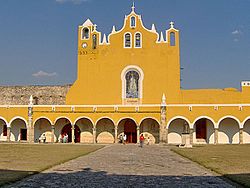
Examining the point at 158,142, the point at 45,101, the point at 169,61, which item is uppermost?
the point at 169,61

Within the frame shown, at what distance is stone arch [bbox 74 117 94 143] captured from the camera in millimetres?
36625

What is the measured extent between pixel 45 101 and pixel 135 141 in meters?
12.2

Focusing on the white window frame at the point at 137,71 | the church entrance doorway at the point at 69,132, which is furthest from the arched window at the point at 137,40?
the church entrance doorway at the point at 69,132

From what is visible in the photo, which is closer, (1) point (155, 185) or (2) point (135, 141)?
(1) point (155, 185)

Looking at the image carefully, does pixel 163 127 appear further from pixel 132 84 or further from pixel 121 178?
pixel 121 178

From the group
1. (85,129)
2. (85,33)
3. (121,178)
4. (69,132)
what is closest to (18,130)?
(69,132)

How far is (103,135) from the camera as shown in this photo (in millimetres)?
36344

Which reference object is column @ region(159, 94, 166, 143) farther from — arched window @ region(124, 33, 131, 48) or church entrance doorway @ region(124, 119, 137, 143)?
arched window @ region(124, 33, 131, 48)

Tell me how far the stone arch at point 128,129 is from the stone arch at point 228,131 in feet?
26.5

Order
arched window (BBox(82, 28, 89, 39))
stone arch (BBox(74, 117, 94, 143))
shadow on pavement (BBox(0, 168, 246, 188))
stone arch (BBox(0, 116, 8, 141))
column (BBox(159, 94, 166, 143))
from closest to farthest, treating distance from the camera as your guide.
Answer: shadow on pavement (BBox(0, 168, 246, 188)) < column (BBox(159, 94, 166, 143)) < stone arch (BBox(74, 117, 94, 143)) < stone arch (BBox(0, 116, 8, 141)) < arched window (BBox(82, 28, 89, 39))

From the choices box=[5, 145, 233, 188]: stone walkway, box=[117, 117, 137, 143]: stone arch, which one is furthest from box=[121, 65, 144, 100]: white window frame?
box=[5, 145, 233, 188]: stone walkway

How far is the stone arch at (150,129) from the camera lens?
35438mm

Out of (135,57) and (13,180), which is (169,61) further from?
(13,180)

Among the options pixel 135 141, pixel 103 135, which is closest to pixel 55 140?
pixel 103 135
